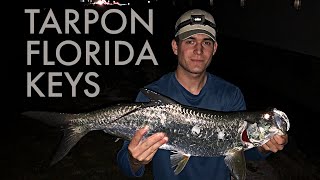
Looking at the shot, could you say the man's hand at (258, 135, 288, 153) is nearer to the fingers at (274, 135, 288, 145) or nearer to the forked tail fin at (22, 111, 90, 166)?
the fingers at (274, 135, 288, 145)

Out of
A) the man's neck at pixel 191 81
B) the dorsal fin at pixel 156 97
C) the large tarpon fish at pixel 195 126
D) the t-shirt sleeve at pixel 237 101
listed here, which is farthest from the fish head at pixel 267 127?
the dorsal fin at pixel 156 97

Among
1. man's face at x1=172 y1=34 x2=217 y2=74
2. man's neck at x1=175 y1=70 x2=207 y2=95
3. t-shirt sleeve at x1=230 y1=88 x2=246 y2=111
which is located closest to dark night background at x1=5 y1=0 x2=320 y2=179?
man's neck at x1=175 y1=70 x2=207 y2=95

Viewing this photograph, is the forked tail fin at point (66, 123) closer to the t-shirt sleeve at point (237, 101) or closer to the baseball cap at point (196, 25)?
the baseball cap at point (196, 25)

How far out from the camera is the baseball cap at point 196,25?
322 centimetres

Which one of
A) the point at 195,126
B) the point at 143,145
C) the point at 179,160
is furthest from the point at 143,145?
the point at 195,126

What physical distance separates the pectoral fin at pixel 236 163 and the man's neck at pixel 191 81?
2.07 feet

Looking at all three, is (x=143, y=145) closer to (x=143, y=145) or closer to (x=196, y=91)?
(x=143, y=145)

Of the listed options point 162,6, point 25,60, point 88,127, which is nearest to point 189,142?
point 88,127

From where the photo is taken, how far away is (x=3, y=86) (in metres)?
13.6

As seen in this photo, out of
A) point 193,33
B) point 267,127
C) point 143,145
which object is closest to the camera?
point 143,145

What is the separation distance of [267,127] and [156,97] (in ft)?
3.24

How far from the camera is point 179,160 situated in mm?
3094

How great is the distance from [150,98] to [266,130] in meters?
1.03

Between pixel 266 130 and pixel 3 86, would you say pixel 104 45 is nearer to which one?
pixel 3 86
